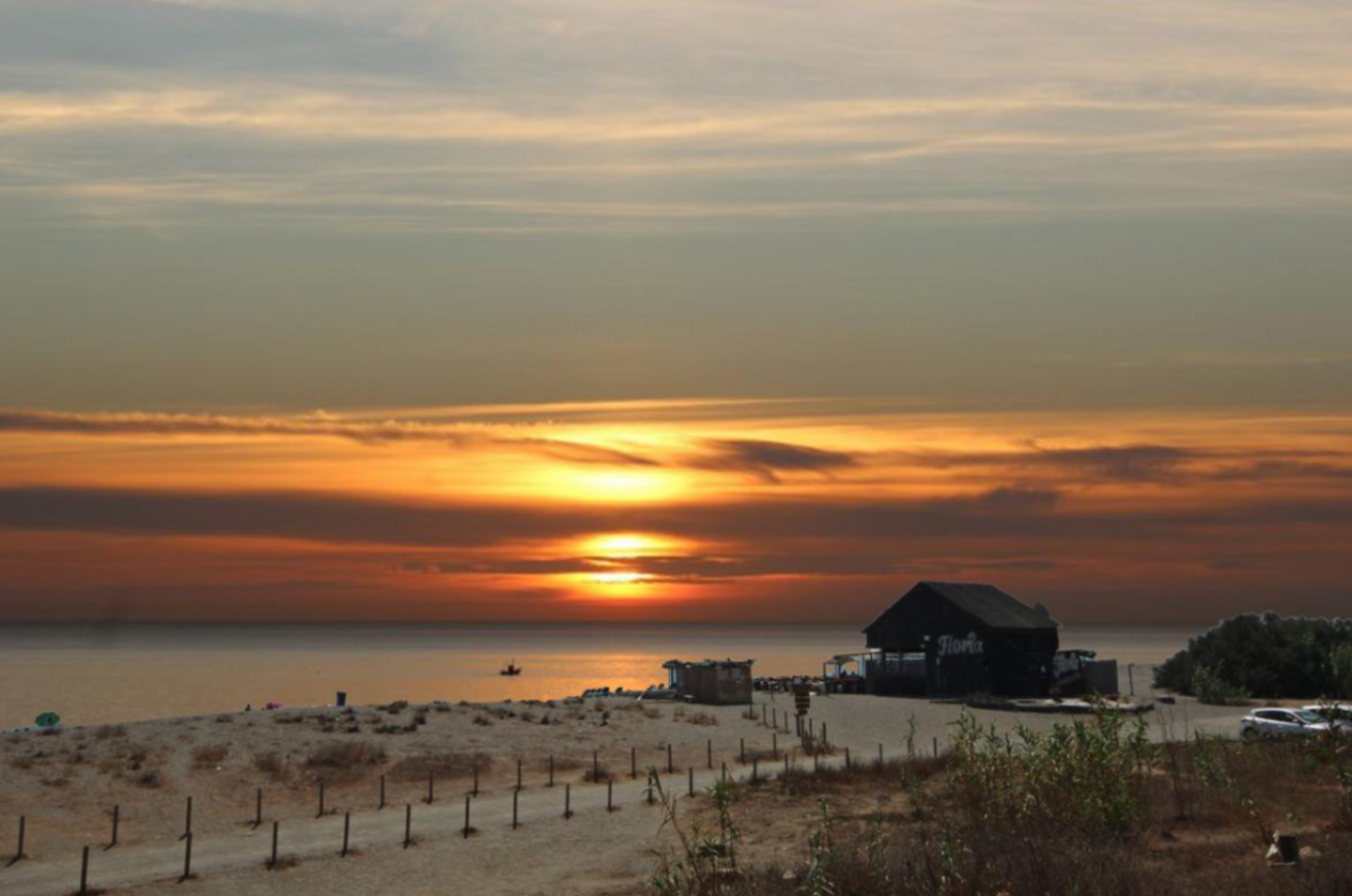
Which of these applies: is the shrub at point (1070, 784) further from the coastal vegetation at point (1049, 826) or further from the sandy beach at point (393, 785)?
the sandy beach at point (393, 785)

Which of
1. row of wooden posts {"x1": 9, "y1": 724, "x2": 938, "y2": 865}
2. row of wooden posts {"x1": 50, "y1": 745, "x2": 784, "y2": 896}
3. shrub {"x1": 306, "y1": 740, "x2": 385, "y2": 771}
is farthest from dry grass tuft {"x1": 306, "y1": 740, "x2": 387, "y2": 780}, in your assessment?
row of wooden posts {"x1": 50, "y1": 745, "x2": 784, "y2": 896}

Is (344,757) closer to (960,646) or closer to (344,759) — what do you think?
(344,759)

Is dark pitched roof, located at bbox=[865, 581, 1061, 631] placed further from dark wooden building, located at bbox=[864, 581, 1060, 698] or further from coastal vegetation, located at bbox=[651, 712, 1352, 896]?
coastal vegetation, located at bbox=[651, 712, 1352, 896]

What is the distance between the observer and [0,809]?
45125mm

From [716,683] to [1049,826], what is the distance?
180 ft

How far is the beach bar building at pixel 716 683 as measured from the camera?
81.5m

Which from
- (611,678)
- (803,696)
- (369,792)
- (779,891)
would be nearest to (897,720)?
(803,696)

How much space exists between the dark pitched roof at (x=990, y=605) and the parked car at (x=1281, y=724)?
3108 cm

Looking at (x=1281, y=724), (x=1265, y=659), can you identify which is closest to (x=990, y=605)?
(x=1265, y=659)

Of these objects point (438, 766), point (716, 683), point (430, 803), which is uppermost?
point (716, 683)

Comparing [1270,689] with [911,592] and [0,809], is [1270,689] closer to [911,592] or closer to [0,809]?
[911,592]

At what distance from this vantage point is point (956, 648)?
8594 cm

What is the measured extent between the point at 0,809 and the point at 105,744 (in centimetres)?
1174

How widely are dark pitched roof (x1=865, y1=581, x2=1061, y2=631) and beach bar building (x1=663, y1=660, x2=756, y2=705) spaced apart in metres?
8.81
